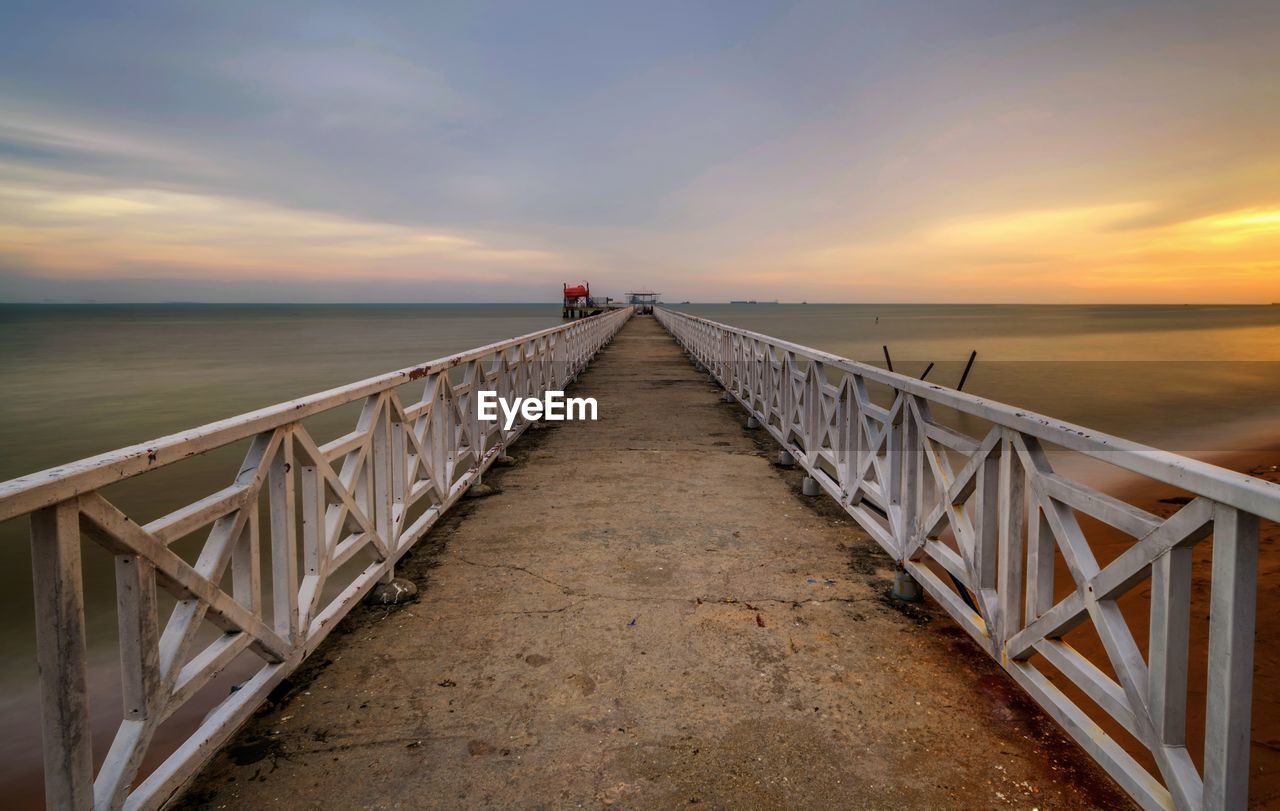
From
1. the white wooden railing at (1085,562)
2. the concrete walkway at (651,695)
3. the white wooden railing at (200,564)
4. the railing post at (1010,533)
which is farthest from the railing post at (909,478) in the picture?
the white wooden railing at (200,564)

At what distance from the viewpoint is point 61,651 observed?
180 cm

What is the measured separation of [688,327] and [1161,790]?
19.5 meters

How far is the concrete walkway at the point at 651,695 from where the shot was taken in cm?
238

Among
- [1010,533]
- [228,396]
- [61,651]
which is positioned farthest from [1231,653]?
[228,396]

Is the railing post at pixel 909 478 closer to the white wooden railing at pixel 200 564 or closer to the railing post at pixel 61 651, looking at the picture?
the white wooden railing at pixel 200 564

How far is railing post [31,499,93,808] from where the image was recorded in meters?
1.76

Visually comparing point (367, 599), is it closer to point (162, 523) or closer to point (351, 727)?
point (351, 727)

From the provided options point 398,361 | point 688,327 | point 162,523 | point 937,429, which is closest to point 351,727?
point 162,523

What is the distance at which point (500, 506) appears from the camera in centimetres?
580

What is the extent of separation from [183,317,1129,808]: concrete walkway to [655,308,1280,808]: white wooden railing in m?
0.27

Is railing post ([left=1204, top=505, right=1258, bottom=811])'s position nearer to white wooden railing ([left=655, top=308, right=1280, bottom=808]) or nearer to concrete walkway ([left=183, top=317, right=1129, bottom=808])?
white wooden railing ([left=655, top=308, right=1280, bottom=808])

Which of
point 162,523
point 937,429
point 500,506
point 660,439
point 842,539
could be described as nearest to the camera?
point 162,523

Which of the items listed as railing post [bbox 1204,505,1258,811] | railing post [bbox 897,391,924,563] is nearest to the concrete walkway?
railing post [bbox 897,391,924,563]

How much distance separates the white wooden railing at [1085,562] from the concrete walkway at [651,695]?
270 millimetres
